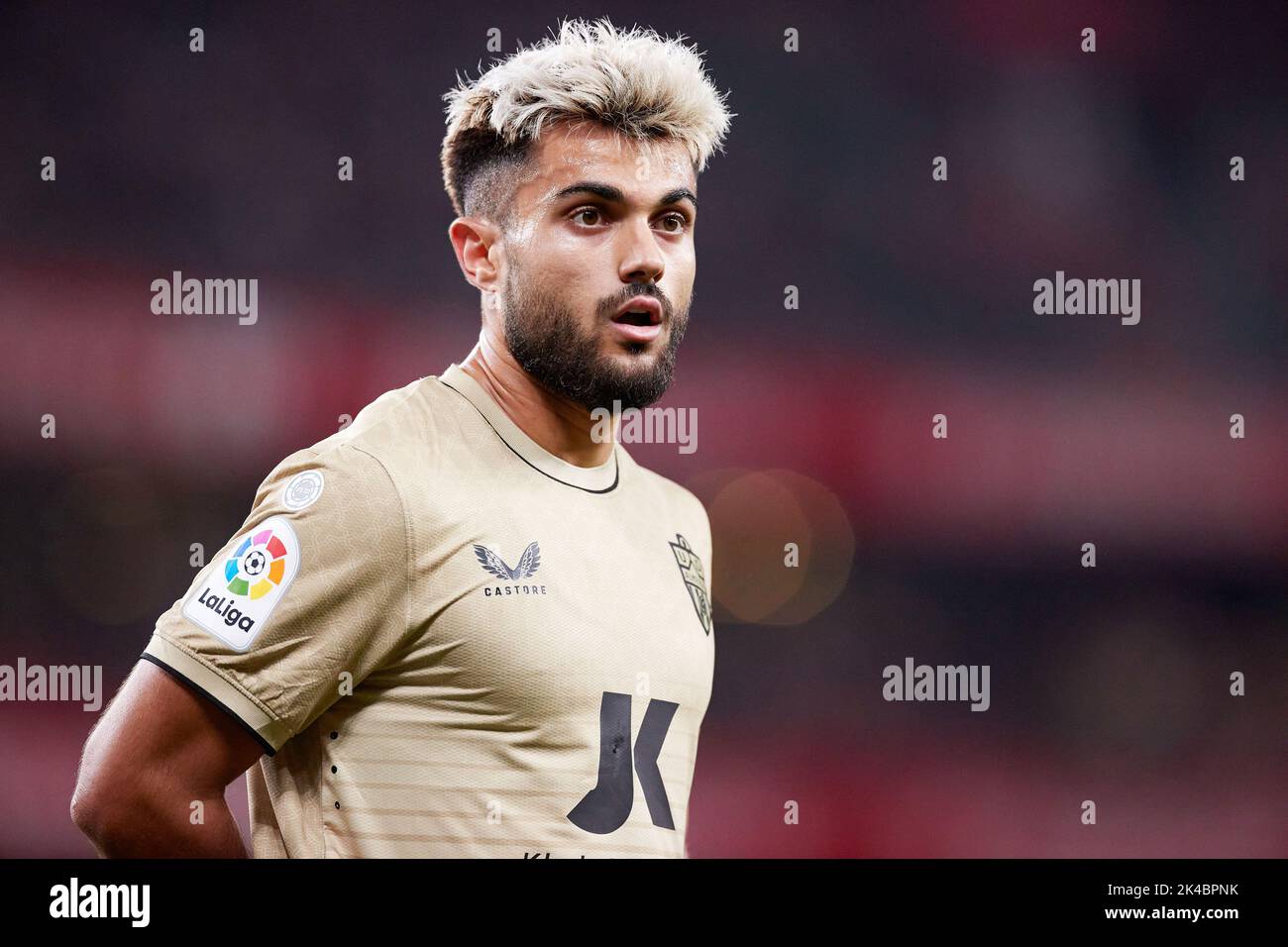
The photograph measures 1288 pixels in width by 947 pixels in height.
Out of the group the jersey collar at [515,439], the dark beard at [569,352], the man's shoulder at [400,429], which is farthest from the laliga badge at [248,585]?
the dark beard at [569,352]

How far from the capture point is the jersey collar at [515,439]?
6.39 ft

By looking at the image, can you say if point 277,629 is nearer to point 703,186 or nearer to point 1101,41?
point 703,186

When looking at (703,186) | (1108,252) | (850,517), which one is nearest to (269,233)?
(703,186)

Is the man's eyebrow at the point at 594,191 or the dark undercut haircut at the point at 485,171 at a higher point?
the dark undercut haircut at the point at 485,171

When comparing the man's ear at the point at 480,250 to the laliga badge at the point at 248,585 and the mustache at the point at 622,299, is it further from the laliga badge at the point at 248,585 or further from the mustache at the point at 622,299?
the laliga badge at the point at 248,585

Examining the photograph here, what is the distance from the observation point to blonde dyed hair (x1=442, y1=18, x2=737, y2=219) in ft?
6.52

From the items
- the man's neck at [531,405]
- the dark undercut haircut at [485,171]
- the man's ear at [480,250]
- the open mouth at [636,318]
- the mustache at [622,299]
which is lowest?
the man's neck at [531,405]

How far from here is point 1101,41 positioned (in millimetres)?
5836

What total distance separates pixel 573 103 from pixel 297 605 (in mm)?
922

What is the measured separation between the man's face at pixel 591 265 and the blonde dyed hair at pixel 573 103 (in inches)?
1.3

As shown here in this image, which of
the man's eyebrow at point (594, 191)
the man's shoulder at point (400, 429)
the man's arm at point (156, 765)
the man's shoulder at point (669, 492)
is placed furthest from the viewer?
the man's shoulder at point (669, 492)

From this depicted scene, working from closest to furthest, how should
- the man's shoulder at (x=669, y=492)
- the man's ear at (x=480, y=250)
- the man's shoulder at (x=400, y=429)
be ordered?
the man's shoulder at (x=400, y=429) < the man's ear at (x=480, y=250) < the man's shoulder at (x=669, y=492)

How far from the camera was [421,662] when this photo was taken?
67.4 inches
